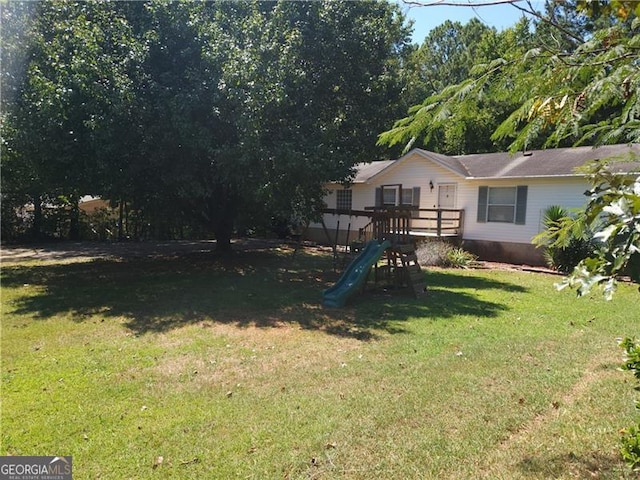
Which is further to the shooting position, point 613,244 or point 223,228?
point 223,228

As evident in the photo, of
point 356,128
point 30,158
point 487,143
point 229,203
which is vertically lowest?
point 229,203

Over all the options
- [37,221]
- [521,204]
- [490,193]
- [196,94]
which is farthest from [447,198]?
[37,221]

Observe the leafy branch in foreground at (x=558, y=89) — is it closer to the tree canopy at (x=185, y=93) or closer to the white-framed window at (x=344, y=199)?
the tree canopy at (x=185, y=93)

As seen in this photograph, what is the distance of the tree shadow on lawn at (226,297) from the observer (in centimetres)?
806

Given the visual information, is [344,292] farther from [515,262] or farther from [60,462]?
[515,262]

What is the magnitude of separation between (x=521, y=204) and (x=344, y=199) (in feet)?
29.1

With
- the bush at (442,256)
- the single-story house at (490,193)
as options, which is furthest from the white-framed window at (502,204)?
the bush at (442,256)

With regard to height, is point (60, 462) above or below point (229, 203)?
below

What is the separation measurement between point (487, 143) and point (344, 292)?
68.9 feet

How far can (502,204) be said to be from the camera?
52.5 feet

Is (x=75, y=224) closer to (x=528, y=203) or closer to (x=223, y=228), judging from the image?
(x=223, y=228)

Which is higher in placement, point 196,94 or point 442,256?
point 196,94

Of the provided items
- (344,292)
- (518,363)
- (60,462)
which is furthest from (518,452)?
(344,292)

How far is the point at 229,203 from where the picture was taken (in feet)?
48.6
